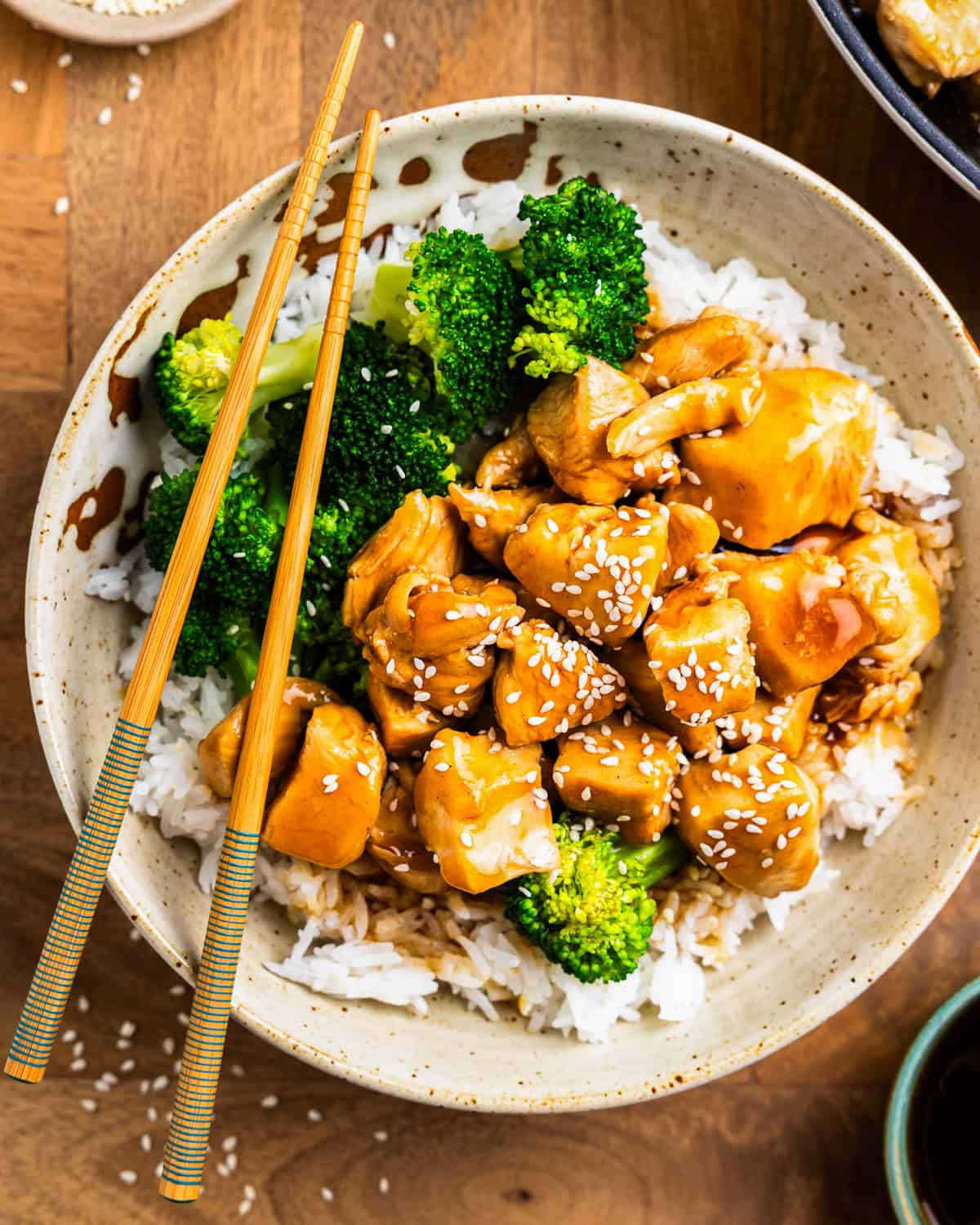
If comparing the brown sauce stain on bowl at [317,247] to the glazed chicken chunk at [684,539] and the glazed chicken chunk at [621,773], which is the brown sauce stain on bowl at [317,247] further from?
the glazed chicken chunk at [621,773]

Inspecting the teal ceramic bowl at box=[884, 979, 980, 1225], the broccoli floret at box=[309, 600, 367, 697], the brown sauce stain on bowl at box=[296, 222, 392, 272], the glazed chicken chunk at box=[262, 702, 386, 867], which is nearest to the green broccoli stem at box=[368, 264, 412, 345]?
the brown sauce stain on bowl at box=[296, 222, 392, 272]

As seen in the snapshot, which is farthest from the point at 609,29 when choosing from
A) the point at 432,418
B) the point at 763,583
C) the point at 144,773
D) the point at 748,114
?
the point at 144,773

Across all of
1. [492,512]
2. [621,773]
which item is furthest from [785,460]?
[621,773]

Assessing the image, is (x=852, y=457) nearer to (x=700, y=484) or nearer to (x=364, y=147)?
(x=700, y=484)

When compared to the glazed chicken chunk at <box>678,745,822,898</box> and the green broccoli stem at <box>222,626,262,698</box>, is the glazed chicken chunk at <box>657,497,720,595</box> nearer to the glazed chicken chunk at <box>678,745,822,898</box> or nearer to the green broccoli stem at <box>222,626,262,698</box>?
the glazed chicken chunk at <box>678,745,822,898</box>

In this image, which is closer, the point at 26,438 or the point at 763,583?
the point at 763,583

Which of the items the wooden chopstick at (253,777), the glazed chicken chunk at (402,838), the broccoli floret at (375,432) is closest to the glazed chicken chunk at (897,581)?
the broccoli floret at (375,432)

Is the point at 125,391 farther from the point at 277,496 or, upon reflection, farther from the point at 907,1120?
the point at 907,1120
